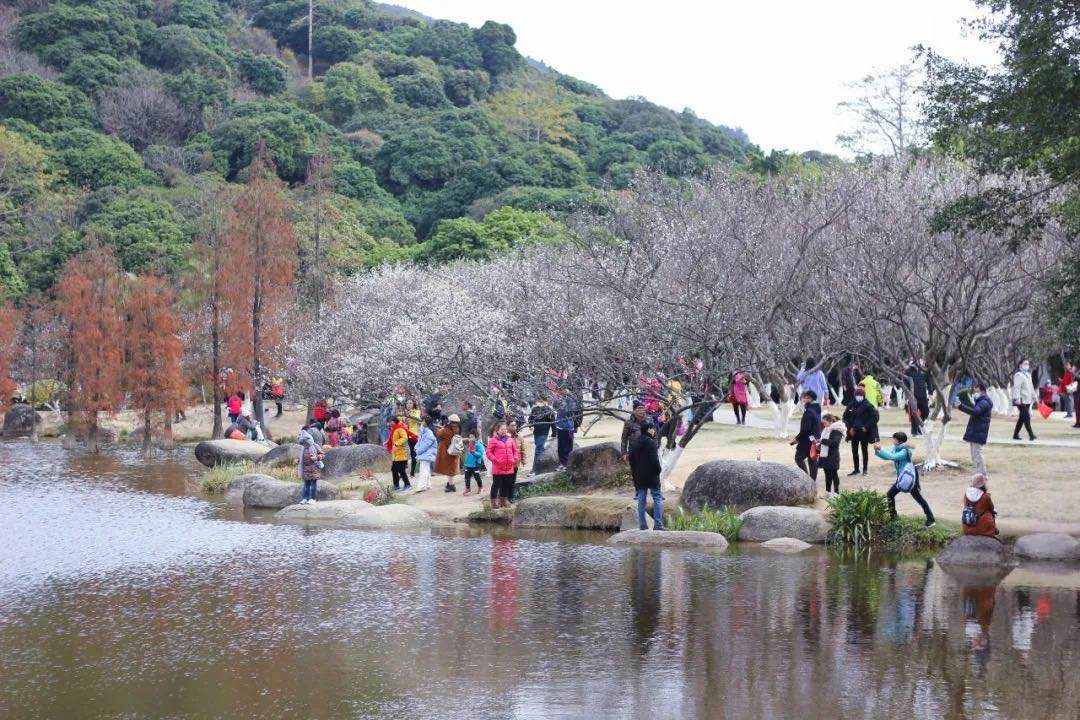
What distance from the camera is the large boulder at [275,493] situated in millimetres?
26828

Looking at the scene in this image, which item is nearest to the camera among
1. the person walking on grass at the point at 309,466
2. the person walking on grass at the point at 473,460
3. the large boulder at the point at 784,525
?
the large boulder at the point at 784,525

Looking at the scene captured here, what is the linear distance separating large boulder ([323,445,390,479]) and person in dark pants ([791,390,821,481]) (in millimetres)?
11394

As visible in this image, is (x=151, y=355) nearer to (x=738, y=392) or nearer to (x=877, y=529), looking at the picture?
(x=738, y=392)

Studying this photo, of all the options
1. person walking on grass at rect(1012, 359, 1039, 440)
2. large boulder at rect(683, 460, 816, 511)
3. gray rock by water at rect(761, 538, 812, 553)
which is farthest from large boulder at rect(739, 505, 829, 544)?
person walking on grass at rect(1012, 359, 1039, 440)

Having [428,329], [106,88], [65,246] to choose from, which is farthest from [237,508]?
[106,88]

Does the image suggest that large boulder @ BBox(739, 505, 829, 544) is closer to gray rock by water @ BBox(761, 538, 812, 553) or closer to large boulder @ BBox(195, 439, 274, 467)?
gray rock by water @ BBox(761, 538, 812, 553)

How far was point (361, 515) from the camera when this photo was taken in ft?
78.8

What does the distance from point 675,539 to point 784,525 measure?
1.91 m

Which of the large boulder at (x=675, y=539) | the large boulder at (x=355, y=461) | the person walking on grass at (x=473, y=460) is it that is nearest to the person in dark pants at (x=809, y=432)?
the large boulder at (x=675, y=539)

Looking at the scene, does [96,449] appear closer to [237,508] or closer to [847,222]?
[237,508]

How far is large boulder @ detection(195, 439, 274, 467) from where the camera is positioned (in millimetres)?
36312

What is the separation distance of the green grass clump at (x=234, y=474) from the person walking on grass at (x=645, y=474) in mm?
11350

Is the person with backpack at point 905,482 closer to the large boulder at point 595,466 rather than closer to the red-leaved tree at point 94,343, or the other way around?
the large boulder at point 595,466

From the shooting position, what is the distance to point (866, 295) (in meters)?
29.7
